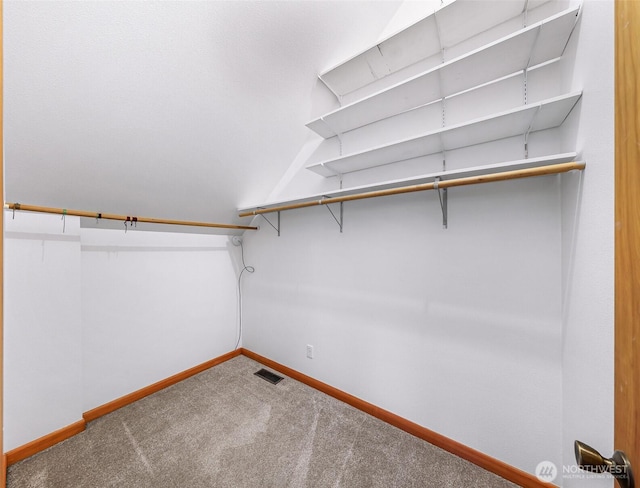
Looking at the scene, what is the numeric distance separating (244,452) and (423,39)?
8.73ft

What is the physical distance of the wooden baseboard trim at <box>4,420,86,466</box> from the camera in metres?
1.44

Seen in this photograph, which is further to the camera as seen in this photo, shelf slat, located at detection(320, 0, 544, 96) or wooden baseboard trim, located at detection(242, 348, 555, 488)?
wooden baseboard trim, located at detection(242, 348, 555, 488)

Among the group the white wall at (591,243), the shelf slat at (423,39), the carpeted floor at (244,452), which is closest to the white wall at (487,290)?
the white wall at (591,243)

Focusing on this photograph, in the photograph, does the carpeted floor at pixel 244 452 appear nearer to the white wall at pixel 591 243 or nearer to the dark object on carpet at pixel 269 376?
the dark object on carpet at pixel 269 376

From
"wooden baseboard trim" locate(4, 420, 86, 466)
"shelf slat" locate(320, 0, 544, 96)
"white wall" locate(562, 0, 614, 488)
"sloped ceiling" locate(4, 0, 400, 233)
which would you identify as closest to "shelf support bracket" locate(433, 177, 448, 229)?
"white wall" locate(562, 0, 614, 488)

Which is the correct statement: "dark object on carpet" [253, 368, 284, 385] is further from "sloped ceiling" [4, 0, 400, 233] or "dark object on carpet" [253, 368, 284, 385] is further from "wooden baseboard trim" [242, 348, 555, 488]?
"sloped ceiling" [4, 0, 400, 233]

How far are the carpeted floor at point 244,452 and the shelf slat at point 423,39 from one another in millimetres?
2421

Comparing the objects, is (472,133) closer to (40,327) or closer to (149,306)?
(149,306)

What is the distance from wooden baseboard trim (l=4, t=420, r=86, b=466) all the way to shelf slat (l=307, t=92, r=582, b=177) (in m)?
2.44

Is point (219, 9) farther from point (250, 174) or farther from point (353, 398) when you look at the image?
point (353, 398)

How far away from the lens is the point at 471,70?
1.24 m

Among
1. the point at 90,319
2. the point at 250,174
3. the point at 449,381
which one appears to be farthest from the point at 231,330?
the point at 449,381

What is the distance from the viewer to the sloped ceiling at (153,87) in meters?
1.06

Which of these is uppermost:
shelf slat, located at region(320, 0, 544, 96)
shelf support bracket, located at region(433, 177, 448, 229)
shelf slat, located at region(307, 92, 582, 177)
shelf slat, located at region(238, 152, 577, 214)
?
shelf slat, located at region(320, 0, 544, 96)
